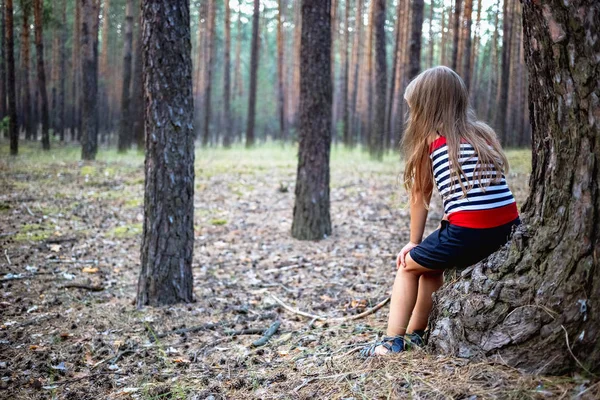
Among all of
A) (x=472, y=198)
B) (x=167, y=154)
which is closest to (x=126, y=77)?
(x=167, y=154)

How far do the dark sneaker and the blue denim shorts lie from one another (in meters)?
0.51

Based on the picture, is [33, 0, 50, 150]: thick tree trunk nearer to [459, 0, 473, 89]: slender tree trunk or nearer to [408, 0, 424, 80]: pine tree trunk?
[408, 0, 424, 80]: pine tree trunk

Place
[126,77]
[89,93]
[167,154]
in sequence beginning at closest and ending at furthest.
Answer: [167,154] < [89,93] < [126,77]

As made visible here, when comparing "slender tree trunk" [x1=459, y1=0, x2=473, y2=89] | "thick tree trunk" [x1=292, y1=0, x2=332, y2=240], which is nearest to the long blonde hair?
"thick tree trunk" [x1=292, y1=0, x2=332, y2=240]

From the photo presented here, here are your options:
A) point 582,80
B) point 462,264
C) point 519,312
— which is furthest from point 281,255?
point 582,80

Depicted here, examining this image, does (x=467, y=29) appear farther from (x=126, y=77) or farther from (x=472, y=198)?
(x=472, y=198)

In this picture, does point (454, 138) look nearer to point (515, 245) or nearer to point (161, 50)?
point (515, 245)

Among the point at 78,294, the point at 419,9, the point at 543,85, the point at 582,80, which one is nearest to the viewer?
the point at 582,80

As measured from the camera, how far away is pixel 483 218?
260 cm

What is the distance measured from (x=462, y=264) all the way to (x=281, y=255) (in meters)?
3.85

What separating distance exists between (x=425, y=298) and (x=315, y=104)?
430cm

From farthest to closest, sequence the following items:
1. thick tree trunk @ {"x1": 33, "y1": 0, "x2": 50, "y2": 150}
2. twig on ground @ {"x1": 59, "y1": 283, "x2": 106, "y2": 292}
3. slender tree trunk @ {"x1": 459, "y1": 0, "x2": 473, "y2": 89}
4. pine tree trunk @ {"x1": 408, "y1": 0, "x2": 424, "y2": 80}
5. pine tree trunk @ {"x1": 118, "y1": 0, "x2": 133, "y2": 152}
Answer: pine tree trunk @ {"x1": 118, "y1": 0, "x2": 133, "y2": 152} < slender tree trunk @ {"x1": 459, "y1": 0, "x2": 473, "y2": 89} < thick tree trunk @ {"x1": 33, "y1": 0, "x2": 50, "y2": 150} < pine tree trunk @ {"x1": 408, "y1": 0, "x2": 424, "y2": 80} < twig on ground @ {"x1": 59, "y1": 283, "x2": 106, "y2": 292}

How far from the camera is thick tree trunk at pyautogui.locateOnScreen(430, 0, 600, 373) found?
2.09 m

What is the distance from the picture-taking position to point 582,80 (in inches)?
82.0
